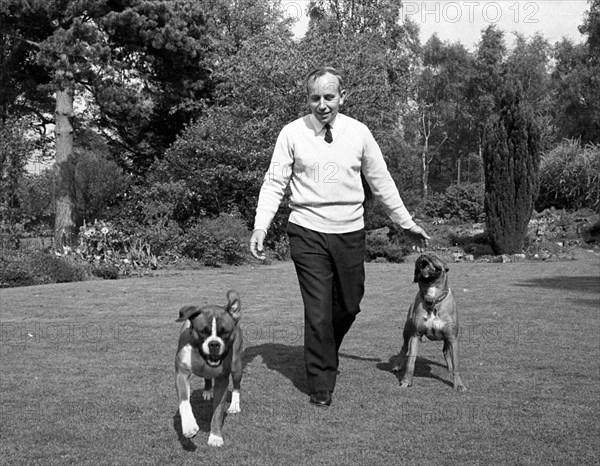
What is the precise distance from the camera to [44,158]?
25.8 meters

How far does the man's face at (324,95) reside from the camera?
17.2ft

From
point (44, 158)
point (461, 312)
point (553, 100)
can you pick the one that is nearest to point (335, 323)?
point (461, 312)

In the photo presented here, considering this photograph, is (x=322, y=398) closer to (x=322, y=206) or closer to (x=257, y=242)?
(x=257, y=242)

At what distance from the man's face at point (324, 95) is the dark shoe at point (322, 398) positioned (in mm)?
2011

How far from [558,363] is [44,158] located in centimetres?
2267

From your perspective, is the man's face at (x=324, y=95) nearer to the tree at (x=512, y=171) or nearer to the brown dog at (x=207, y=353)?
the brown dog at (x=207, y=353)

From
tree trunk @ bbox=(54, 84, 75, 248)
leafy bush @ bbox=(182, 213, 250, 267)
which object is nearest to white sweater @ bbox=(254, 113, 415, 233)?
leafy bush @ bbox=(182, 213, 250, 267)

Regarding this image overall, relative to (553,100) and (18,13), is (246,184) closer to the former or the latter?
(18,13)

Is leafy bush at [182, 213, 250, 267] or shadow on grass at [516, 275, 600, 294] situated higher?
leafy bush at [182, 213, 250, 267]

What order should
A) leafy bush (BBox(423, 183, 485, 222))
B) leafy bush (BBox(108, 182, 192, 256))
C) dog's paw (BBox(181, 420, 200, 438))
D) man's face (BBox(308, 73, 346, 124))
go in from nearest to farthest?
dog's paw (BBox(181, 420, 200, 438)) → man's face (BBox(308, 73, 346, 124)) → leafy bush (BBox(108, 182, 192, 256)) → leafy bush (BBox(423, 183, 485, 222))

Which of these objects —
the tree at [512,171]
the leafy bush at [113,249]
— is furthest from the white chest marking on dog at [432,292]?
the tree at [512,171]

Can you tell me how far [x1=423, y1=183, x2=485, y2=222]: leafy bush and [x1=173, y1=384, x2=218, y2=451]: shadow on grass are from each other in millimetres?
25185

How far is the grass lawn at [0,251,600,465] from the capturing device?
13.7ft

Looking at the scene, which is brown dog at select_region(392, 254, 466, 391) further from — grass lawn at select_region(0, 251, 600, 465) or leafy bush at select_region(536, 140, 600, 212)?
leafy bush at select_region(536, 140, 600, 212)
